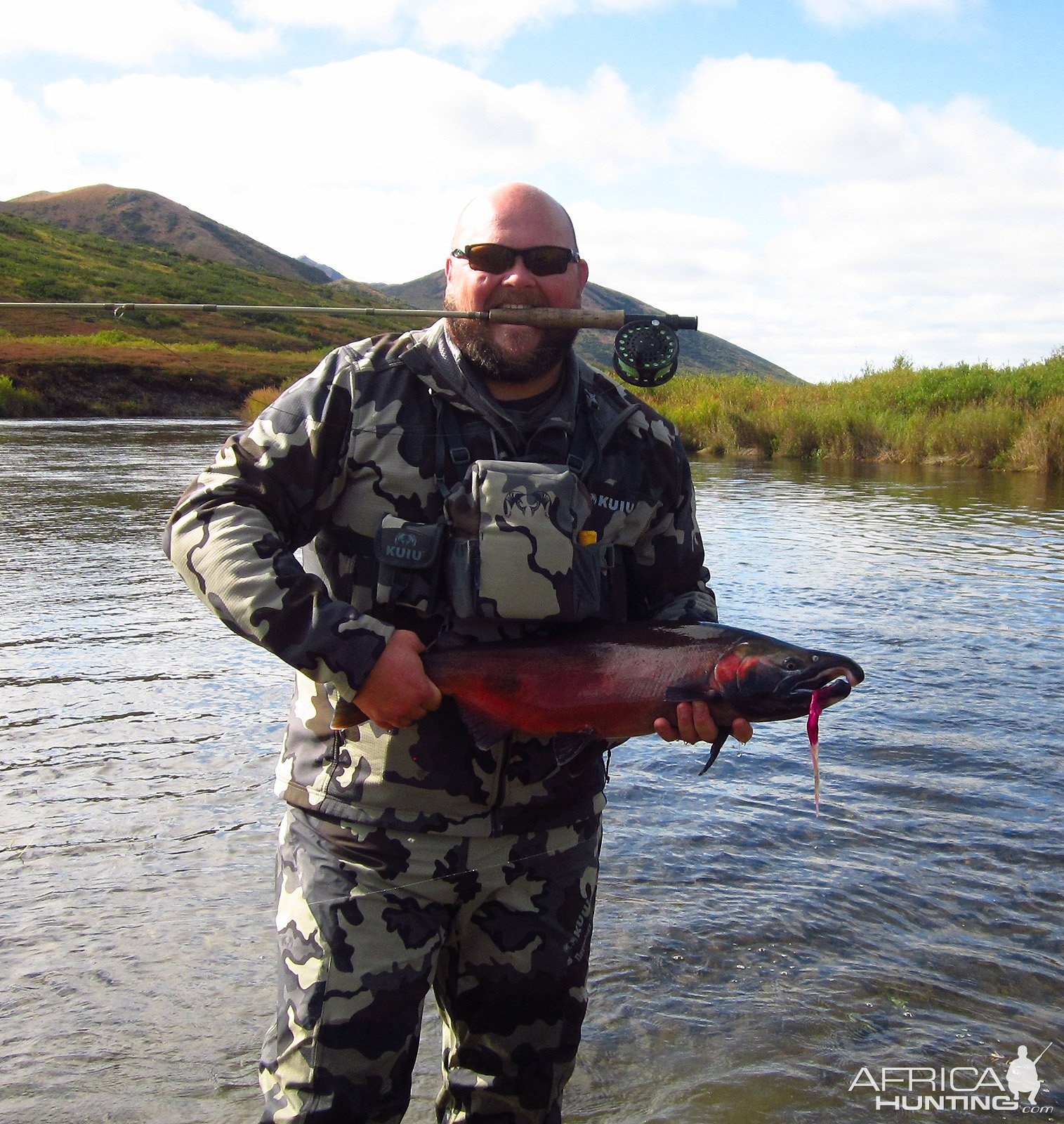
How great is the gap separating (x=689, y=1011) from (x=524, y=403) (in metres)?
2.15

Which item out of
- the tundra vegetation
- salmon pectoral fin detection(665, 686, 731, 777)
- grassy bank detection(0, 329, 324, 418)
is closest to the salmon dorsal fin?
salmon pectoral fin detection(665, 686, 731, 777)

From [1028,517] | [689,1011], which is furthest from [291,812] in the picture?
[1028,517]

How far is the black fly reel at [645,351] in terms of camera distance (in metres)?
4.16

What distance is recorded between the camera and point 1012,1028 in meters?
3.75

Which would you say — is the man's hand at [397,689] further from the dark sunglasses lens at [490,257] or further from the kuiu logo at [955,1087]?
the kuiu logo at [955,1087]

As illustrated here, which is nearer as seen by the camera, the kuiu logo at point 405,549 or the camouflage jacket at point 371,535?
the camouflage jacket at point 371,535

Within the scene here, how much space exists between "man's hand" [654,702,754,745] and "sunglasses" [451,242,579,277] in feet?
4.18

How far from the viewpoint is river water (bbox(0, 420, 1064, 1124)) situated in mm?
3439

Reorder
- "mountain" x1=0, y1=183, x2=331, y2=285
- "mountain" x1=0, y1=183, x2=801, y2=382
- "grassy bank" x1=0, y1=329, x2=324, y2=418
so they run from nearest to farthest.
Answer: "grassy bank" x1=0, y1=329, x2=324, y2=418
"mountain" x1=0, y1=183, x2=801, y2=382
"mountain" x1=0, y1=183, x2=331, y2=285

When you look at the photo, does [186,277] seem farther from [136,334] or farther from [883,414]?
[883,414]

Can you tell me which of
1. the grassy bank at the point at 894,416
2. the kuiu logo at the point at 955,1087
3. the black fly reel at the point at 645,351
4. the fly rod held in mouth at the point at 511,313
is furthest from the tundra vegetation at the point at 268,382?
the kuiu logo at the point at 955,1087

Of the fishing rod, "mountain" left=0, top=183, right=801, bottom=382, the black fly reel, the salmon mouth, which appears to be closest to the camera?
the salmon mouth

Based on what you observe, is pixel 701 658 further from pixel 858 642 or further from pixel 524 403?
pixel 858 642

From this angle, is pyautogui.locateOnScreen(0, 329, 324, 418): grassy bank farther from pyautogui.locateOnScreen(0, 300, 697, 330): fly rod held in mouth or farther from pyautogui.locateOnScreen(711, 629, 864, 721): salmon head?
pyautogui.locateOnScreen(711, 629, 864, 721): salmon head
